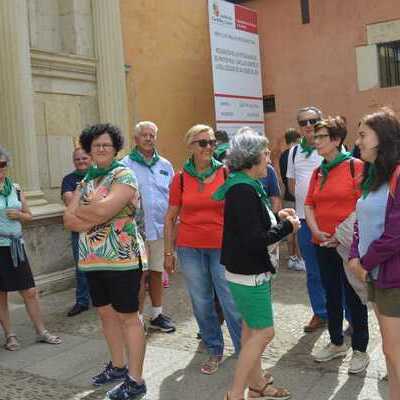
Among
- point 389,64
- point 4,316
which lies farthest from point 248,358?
point 389,64

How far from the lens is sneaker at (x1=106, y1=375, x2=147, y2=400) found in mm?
3695

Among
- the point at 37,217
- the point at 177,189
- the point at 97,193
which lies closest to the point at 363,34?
the point at 37,217

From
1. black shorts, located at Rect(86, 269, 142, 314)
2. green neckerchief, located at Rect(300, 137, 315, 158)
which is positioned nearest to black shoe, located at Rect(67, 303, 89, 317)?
black shorts, located at Rect(86, 269, 142, 314)

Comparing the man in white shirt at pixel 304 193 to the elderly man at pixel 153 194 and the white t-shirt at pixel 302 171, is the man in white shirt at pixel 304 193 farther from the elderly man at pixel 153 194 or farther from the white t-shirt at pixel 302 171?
the elderly man at pixel 153 194

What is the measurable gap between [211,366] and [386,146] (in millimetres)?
2122

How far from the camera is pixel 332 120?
4148 millimetres

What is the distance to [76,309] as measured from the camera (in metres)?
5.93

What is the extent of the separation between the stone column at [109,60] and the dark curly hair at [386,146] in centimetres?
556

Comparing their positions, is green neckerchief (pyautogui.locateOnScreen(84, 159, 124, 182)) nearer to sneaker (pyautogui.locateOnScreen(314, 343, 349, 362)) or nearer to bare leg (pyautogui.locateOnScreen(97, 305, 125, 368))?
bare leg (pyautogui.locateOnScreen(97, 305, 125, 368))

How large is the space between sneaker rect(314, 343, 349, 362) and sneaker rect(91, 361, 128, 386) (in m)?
1.40

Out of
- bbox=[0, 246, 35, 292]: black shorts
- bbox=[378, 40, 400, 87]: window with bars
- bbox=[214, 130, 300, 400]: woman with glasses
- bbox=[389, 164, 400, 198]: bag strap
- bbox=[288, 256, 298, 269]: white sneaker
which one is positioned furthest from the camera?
bbox=[378, 40, 400, 87]: window with bars

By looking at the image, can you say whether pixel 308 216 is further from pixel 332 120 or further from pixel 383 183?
pixel 383 183

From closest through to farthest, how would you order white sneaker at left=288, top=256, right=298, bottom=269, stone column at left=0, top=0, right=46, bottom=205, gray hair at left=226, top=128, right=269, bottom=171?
gray hair at left=226, top=128, right=269, bottom=171
stone column at left=0, top=0, right=46, bottom=205
white sneaker at left=288, top=256, right=298, bottom=269

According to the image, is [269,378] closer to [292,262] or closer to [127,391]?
[127,391]
